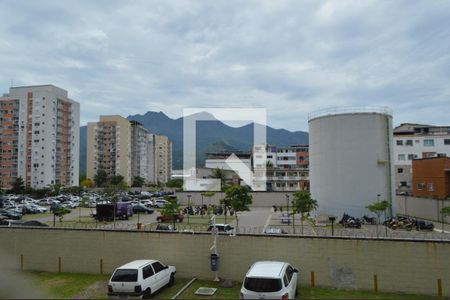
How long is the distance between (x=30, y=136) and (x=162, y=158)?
6464cm

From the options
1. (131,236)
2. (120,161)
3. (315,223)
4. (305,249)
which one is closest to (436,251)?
(305,249)

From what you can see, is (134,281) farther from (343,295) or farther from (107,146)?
(107,146)

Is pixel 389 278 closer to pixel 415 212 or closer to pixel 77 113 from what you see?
pixel 415 212

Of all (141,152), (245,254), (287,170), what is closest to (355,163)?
(245,254)

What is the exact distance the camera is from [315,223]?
32688 mm

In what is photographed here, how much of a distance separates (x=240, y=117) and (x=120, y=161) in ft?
281

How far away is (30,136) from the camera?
83312mm

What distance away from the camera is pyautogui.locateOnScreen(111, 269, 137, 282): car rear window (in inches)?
435

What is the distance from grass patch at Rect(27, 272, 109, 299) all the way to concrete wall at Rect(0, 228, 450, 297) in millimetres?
401

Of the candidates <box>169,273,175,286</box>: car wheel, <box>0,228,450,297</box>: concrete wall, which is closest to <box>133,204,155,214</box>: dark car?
<box>0,228,450,297</box>: concrete wall

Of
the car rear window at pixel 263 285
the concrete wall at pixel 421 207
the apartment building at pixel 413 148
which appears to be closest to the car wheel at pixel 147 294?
the car rear window at pixel 263 285

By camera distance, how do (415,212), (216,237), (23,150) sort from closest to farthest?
(216,237) < (415,212) < (23,150)

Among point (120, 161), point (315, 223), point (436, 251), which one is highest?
point (120, 161)

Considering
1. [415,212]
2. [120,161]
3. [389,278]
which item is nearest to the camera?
[389,278]
